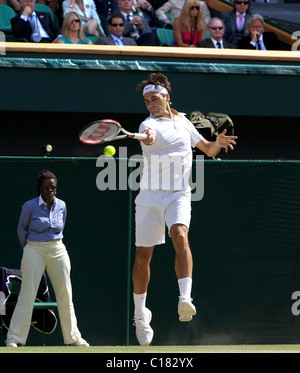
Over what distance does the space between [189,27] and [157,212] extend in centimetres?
547

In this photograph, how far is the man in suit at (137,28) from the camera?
1308cm

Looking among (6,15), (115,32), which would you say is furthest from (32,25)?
(115,32)

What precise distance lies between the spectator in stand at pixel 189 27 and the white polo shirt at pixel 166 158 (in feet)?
16.3

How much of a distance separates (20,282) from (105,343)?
4.14ft

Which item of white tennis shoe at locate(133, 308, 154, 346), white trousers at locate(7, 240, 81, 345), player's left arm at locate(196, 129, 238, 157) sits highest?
player's left arm at locate(196, 129, 238, 157)

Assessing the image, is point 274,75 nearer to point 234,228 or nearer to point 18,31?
point 234,228

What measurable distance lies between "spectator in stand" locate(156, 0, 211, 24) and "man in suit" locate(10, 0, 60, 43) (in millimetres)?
Result: 2539

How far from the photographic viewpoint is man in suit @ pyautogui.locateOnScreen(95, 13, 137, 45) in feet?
40.6

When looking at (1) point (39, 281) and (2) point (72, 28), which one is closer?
(1) point (39, 281)

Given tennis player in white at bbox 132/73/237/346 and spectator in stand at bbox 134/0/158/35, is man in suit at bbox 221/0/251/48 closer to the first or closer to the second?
spectator in stand at bbox 134/0/158/35

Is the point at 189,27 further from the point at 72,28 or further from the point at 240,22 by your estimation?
the point at 72,28

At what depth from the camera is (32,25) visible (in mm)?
12352

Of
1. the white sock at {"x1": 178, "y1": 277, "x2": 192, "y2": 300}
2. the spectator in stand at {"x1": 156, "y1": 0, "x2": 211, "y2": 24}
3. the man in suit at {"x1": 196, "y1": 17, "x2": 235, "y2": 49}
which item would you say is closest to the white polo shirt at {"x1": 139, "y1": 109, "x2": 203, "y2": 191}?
the white sock at {"x1": 178, "y1": 277, "x2": 192, "y2": 300}

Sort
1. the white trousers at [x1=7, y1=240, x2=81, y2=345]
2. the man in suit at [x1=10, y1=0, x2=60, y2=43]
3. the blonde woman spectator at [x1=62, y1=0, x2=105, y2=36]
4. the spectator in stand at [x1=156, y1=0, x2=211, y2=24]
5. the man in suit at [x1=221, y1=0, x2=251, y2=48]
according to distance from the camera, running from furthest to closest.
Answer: the spectator in stand at [x1=156, y1=0, x2=211, y2=24], the man in suit at [x1=221, y1=0, x2=251, y2=48], the blonde woman spectator at [x1=62, y1=0, x2=105, y2=36], the man in suit at [x1=10, y1=0, x2=60, y2=43], the white trousers at [x1=7, y1=240, x2=81, y2=345]
